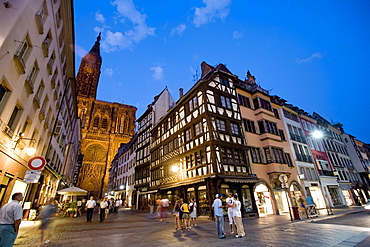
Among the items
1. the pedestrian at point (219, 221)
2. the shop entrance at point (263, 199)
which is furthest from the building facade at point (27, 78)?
the shop entrance at point (263, 199)

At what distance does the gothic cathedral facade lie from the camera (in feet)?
164

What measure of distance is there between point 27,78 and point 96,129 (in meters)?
53.5

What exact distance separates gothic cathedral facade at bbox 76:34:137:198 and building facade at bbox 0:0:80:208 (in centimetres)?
3786

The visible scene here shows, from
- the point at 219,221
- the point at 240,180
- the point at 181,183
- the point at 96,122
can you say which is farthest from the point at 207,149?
the point at 96,122

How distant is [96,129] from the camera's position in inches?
2288

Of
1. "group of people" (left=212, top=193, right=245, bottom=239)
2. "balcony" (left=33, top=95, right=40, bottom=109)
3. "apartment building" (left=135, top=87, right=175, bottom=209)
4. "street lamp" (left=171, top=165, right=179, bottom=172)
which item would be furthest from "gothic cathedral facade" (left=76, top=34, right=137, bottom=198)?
"group of people" (left=212, top=193, right=245, bottom=239)

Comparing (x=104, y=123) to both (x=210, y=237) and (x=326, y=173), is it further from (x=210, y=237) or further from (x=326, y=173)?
(x=210, y=237)

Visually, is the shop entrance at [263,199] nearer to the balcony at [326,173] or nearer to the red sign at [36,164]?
the balcony at [326,173]

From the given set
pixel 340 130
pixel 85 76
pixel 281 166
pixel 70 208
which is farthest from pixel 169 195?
pixel 85 76

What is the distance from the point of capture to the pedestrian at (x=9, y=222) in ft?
12.1

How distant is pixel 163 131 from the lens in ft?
73.3

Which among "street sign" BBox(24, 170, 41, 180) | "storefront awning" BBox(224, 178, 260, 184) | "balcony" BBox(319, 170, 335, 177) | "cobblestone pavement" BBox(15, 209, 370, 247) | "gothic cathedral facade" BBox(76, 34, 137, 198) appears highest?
"gothic cathedral facade" BBox(76, 34, 137, 198)

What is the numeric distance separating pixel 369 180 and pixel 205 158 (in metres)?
35.2

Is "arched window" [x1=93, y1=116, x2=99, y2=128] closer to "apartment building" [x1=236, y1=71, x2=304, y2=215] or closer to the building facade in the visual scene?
the building facade
